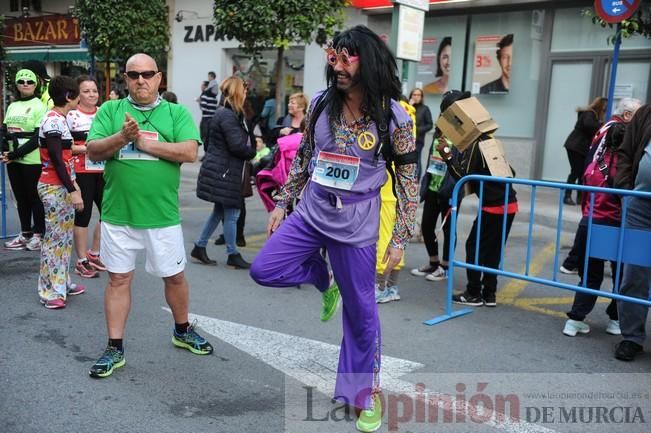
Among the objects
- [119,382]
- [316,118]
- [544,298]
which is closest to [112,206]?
[119,382]

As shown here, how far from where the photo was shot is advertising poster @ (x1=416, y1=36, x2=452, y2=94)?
48.1 feet

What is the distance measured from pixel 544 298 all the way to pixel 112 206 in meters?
4.07

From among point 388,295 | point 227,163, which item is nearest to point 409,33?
point 227,163

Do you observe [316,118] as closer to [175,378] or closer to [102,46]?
[175,378]

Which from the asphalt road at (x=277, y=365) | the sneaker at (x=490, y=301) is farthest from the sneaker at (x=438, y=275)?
the sneaker at (x=490, y=301)

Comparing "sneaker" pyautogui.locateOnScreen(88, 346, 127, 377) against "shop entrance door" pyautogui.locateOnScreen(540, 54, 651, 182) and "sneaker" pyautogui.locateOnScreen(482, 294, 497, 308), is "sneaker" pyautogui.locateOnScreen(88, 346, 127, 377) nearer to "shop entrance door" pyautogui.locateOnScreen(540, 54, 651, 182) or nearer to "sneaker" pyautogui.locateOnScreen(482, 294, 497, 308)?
"sneaker" pyautogui.locateOnScreen(482, 294, 497, 308)

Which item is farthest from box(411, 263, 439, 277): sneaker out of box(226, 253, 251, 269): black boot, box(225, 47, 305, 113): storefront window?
box(225, 47, 305, 113): storefront window

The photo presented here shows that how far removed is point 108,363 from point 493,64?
39.2 feet

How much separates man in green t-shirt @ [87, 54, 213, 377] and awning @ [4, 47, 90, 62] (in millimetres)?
20440

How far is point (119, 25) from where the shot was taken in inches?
639

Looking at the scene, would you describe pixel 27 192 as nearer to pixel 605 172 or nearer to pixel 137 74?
pixel 137 74

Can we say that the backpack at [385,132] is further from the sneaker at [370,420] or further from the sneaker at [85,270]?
the sneaker at [85,270]

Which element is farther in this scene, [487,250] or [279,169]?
[279,169]

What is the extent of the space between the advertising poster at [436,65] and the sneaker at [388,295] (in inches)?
389
